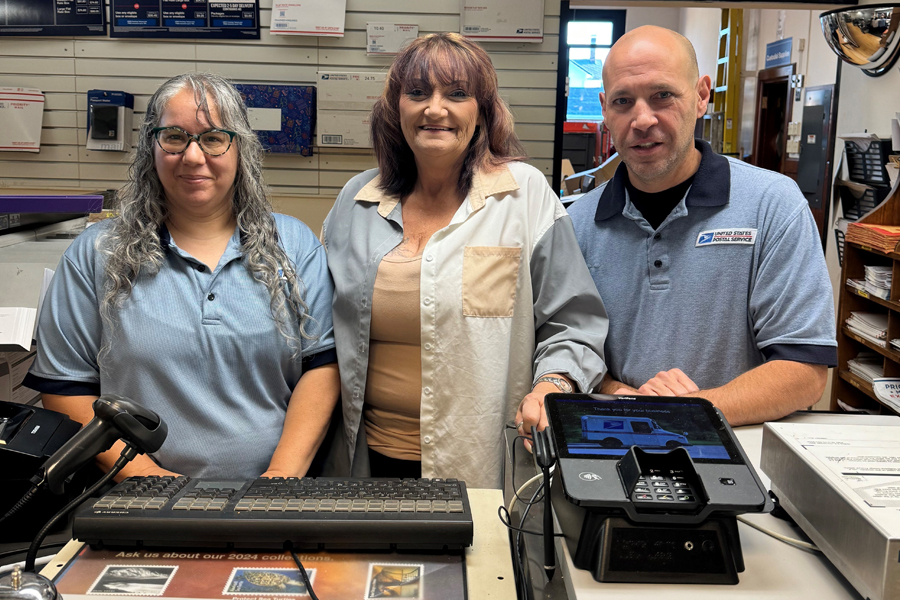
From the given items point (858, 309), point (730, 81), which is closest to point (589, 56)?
point (730, 81)

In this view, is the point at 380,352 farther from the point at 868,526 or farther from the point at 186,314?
the point at 868,526

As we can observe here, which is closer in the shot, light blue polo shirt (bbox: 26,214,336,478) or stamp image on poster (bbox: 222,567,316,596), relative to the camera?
stamp image on poster (bbox: 222,567,316,596)

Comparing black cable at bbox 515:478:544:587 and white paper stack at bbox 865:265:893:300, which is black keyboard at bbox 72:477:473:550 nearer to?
black cable at bbox 515:478:544:587

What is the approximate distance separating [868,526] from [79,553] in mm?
1025

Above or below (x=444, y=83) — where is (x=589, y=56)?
above

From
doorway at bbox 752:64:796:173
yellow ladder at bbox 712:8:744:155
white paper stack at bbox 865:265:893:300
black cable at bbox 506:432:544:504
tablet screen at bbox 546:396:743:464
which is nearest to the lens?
tablet screen at bbox 546:396:743:464

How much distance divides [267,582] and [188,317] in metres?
0.81

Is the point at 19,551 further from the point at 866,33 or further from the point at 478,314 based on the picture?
the point at 866,33

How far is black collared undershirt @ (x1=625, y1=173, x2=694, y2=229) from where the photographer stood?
74.4 inches

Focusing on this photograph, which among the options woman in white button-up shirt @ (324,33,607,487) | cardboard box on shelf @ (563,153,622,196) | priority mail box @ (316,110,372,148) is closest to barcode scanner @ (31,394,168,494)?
woman in white button-up shirt @ (324,33,607,487)

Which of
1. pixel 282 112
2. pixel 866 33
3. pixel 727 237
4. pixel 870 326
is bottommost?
pixel 870 326

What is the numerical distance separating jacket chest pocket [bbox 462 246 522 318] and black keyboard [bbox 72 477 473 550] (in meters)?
0.75

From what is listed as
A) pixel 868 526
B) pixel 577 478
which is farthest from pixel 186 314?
pixel 868 526

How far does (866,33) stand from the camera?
4488 millimetres
